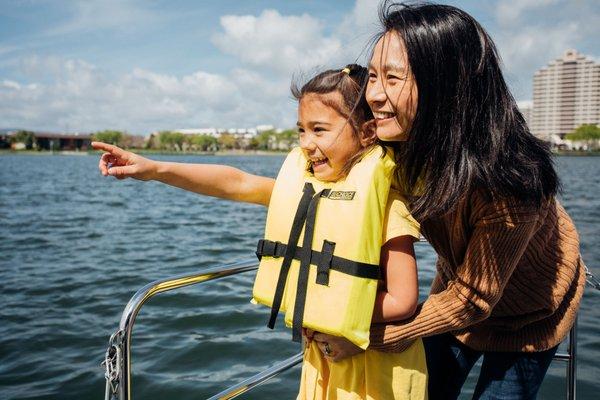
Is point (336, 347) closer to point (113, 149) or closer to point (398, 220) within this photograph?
point (398, 220)

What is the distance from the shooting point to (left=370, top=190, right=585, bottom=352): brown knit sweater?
1508 mm

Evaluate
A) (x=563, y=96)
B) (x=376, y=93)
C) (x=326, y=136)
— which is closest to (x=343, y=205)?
(x=326, y=136)

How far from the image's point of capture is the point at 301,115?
6.21ft

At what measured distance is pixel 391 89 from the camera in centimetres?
154

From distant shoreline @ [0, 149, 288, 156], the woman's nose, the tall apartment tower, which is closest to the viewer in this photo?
the woman's nose

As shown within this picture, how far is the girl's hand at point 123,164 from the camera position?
1812mm

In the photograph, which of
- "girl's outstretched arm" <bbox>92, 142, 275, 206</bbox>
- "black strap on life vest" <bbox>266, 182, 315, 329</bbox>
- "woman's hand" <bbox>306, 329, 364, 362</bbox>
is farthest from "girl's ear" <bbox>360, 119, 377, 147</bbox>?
"woman's hand" <bbox>306, 329, 364, 362</bbox>

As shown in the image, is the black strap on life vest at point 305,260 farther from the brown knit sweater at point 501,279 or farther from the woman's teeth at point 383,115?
the woman's teeth at point 383,115

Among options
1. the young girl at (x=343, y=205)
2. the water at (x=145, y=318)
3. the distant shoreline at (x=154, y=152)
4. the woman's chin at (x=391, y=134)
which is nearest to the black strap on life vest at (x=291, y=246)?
the young girl at (x=343, y=205)

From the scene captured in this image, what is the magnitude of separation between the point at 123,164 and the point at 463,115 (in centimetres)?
119

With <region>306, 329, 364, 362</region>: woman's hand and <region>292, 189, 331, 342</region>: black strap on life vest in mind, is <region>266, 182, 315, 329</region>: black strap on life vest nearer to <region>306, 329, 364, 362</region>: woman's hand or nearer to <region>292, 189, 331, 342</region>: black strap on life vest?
<region>292, 189, 331, 342</region>: black strap on life vest

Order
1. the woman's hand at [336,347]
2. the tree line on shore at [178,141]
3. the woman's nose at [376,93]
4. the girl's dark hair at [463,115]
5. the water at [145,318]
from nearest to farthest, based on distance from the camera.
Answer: the girl's dark hair at [463,115] → the woman's nose at [376,93] → the woman's hand at [336,347] → the water at [145,318] → the tree line on shore at [178,141]

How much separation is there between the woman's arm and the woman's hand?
0.11 m

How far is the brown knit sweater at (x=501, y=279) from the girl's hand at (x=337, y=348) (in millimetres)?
73
